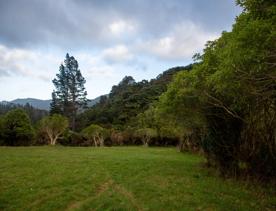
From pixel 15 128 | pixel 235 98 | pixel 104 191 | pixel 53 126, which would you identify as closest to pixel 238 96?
pixel 235 98

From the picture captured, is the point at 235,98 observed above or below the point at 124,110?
below

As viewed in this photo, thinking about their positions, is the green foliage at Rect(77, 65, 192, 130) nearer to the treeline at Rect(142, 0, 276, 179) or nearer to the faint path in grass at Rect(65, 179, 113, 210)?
the treeline at Rect(142, 0, 276, 179)

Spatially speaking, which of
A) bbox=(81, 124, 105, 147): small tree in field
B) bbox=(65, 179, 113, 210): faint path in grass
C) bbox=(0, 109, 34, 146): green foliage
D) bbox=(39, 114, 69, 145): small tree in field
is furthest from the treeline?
bbox=(81, 124, 105, 147): small tree in field

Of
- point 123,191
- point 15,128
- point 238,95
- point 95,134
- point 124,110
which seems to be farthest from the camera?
point 124,110

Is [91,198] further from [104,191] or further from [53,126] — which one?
[53,126]

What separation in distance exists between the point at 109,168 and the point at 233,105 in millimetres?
8713

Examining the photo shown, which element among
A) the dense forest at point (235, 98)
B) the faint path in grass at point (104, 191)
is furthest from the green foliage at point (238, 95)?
the faint path in grass at point (104, 191)

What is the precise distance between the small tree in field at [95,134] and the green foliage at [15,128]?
11.8 metres

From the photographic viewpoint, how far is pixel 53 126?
6141cm

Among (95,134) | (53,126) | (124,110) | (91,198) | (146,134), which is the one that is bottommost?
(91,198)

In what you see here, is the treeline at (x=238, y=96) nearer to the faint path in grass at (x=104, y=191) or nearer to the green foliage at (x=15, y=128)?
the faint path in grass at (x=104, y=191)

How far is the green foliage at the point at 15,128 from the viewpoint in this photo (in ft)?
187

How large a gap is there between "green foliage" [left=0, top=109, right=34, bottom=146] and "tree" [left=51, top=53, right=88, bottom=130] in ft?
105

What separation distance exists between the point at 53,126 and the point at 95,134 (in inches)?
359
